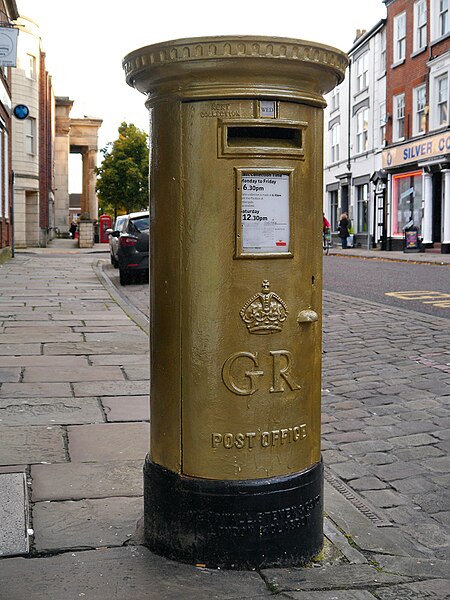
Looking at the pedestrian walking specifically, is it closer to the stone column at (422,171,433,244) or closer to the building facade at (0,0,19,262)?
the stone column at (422,171,433,244)

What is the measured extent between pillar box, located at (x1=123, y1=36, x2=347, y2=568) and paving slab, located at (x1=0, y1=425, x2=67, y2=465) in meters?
1.36

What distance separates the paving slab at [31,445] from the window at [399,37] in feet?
101

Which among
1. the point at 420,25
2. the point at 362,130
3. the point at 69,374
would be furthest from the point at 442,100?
the point at 69,374

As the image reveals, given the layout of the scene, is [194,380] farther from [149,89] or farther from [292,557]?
[149,89]

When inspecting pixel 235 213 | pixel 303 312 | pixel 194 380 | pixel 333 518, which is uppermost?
pixel 235 213

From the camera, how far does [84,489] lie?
366 cm

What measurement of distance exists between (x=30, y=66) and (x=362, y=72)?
16.3 metres

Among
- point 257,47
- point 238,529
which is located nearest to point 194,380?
point 238,529

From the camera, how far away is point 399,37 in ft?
108

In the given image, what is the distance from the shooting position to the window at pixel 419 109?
3050 centimetres

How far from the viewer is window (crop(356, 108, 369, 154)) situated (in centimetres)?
3716

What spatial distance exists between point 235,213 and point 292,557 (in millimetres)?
1312

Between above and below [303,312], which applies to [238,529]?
below

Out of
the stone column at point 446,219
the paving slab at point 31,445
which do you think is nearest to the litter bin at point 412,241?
the stone column at point 446,219
